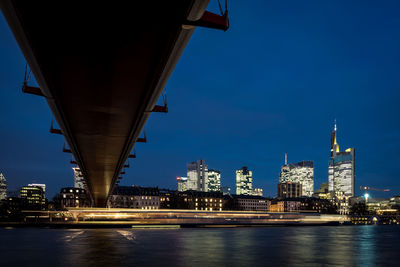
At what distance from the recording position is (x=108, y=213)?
212 ft

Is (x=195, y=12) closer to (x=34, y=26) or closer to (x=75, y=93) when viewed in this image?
(x=34, y=26)

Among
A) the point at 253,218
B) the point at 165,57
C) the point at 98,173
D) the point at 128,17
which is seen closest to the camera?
the point at 128,17

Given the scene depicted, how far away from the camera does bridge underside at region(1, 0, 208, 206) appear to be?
28.1 ft

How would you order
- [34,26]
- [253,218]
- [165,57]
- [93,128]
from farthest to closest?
[253,218]
[93,128]
[165,57]
[34,26]

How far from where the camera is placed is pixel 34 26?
947 cm

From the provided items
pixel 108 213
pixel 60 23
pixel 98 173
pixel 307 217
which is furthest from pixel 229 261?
pixel 307 217

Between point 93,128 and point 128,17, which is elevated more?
point 128,17

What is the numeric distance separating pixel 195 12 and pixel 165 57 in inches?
104

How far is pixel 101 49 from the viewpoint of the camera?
411 inches

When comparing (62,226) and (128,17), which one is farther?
(62,226)

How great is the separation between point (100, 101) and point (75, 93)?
1.15 meters

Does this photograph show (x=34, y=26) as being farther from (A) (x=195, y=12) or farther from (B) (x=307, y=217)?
(B) (x=307, y=217)

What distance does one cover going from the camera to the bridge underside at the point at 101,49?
8570 millimetres

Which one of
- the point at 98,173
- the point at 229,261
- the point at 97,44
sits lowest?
the point at 229,261
